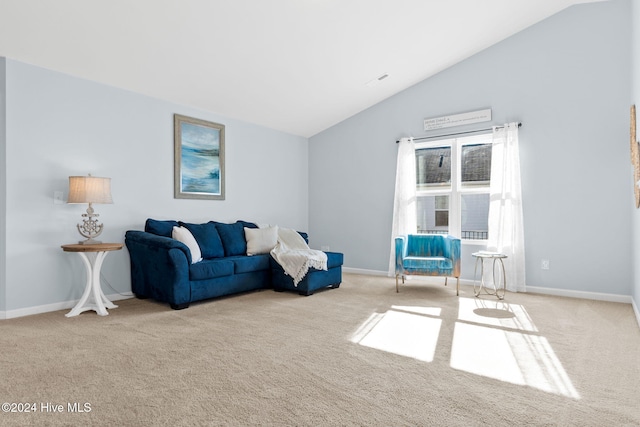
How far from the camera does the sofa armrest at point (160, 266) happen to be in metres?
4.02

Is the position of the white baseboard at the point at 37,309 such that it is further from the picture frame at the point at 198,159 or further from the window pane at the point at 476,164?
the window pane at the point at 476,164

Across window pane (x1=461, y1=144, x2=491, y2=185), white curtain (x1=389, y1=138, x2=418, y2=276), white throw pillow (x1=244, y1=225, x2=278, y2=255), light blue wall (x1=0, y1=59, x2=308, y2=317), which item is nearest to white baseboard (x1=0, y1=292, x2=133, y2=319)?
light blue wall (x1=0, y1=59, x2=308, y2=317)

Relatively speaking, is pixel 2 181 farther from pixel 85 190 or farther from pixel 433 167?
pixel 433 167

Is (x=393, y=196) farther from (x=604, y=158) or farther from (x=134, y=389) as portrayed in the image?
(x=134, y=389)

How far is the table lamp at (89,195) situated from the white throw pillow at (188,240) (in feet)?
2.54

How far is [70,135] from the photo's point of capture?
4.10 metres

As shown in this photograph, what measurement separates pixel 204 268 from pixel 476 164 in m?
4.06

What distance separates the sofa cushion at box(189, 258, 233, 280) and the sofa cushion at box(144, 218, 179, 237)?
2.20 feet

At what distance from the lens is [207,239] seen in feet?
16.1

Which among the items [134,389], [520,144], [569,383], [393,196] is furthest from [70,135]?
[520,144]

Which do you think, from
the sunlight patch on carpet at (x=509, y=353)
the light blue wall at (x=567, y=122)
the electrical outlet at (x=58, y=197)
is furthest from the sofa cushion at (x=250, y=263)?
the light blue wall at (x=567, y=122)

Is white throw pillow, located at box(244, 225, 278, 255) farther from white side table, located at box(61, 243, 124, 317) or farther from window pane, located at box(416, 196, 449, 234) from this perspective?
window pane, located at box(416, 196, 449, 234)

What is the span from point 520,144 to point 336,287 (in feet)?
10.3

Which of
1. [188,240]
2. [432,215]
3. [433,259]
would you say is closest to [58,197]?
[188,240]
